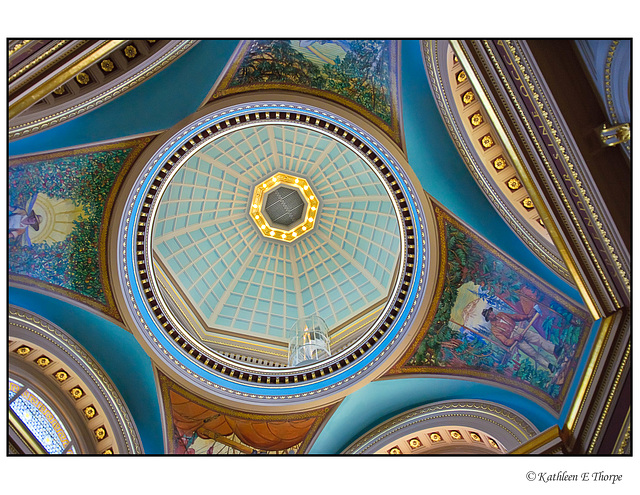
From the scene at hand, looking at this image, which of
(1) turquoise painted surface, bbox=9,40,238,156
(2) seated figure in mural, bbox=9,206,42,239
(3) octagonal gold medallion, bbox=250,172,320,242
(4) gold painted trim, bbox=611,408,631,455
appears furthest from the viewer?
(3) octagonal gold medallion, bbox=250,172,320,242

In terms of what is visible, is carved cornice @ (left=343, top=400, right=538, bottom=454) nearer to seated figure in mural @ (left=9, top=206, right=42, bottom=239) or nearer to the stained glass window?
the stained glass window

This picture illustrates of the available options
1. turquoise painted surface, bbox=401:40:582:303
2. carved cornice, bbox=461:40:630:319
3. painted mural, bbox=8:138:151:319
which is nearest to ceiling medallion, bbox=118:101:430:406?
painted mural, bbox=8:138:151:319

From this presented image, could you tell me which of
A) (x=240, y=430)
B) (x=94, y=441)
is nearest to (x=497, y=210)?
(x=240, y=430)

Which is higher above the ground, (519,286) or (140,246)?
(140,246)

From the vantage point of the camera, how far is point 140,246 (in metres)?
11.9

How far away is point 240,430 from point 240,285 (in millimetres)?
5960

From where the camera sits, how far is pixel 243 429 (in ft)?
40.9

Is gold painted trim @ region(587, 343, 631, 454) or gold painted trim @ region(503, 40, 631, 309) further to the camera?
gold painted trim @ region(587, 343, 631, 454)

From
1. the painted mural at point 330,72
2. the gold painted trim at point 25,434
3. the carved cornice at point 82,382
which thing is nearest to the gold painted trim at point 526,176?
the painted mural at point 330,72

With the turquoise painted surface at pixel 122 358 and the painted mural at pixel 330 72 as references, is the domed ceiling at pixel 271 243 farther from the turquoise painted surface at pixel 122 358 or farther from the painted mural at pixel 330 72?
the painted mural at pixel 330 72

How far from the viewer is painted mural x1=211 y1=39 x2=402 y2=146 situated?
32.0 ft

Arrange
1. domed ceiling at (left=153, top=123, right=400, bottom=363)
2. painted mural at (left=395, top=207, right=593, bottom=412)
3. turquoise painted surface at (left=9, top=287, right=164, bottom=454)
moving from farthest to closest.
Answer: domed ceiling at (left=153, top=123, right=400, bottom=363)
turquoise painted surface at (left=9, top=287, right=164, bottom=454)
painted mural at (left=395, top=207, right=593, bottom=412)

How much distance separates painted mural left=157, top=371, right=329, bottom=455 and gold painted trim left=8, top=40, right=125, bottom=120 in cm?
773

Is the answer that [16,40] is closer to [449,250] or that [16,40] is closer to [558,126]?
[558,126]
